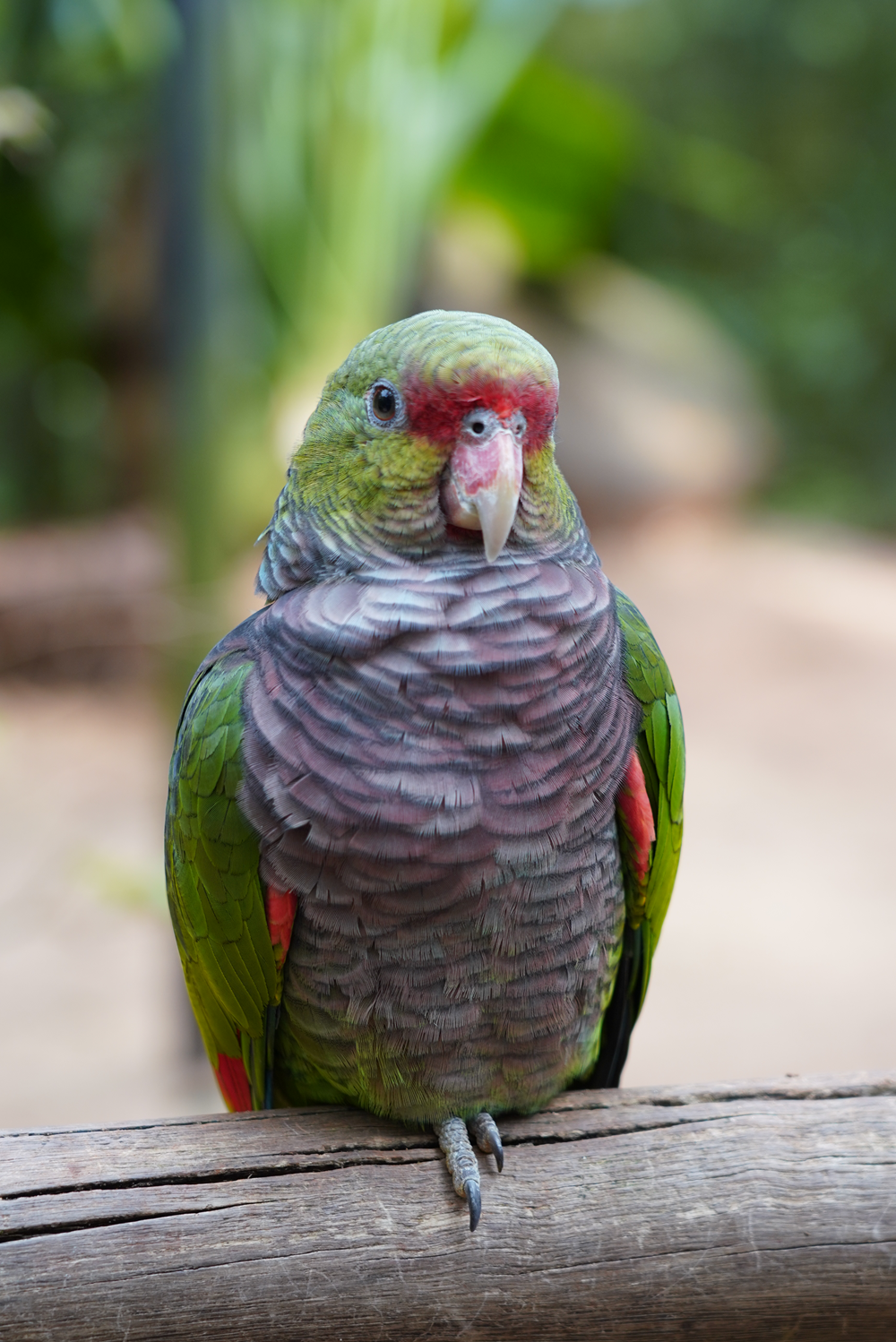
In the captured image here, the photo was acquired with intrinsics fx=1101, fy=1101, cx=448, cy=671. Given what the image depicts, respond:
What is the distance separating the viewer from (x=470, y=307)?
27.1 ft

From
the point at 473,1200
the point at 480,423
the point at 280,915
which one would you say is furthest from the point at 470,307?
the point at 473,1200

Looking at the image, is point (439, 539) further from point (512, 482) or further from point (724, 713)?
point (724, 713)

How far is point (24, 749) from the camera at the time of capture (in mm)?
5793

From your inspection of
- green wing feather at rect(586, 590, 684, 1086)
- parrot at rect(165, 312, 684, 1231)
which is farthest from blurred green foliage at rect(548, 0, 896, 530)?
parrot at rect(165, 312, 684, 1231)

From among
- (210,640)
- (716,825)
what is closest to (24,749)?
(210,640)

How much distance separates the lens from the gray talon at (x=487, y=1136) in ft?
5.05

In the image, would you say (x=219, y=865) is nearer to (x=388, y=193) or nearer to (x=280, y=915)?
(x=280, y=915)

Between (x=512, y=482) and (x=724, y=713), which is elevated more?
(x=724, y=713)

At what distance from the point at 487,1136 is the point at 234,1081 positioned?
0.47m

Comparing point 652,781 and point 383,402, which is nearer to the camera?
point 383,402

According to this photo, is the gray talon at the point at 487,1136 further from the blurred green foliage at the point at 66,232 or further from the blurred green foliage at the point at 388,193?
the blurred green foliage at the point at 66,232

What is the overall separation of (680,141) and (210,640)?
390 inches

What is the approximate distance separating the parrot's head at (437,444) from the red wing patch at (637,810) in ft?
1.17

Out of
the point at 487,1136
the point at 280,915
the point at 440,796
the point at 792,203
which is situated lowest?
the point at 487,1136
